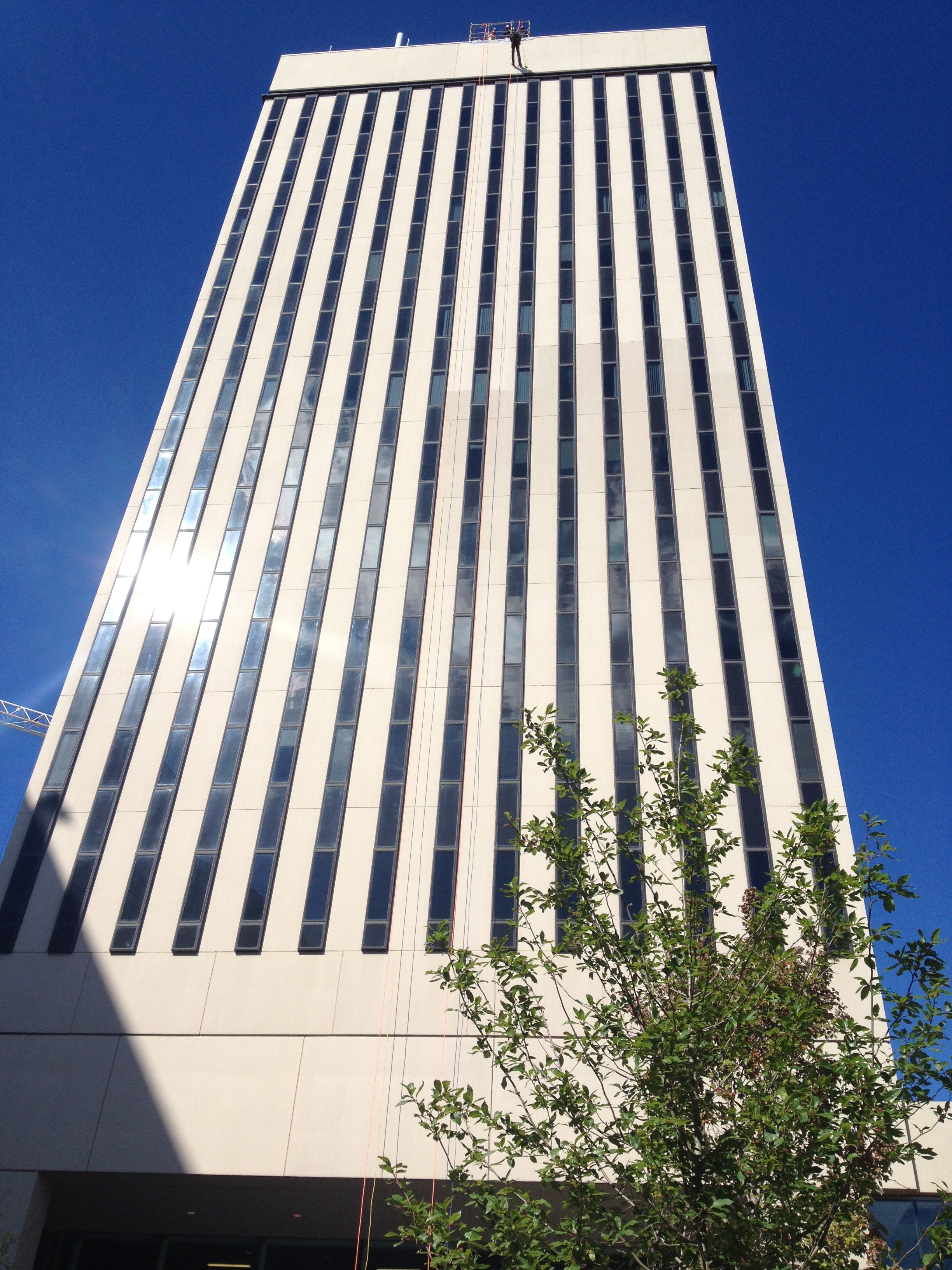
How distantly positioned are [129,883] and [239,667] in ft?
21.4

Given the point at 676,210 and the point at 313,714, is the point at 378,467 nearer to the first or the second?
the point at 313,714

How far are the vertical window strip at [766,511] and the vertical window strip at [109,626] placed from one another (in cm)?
1864

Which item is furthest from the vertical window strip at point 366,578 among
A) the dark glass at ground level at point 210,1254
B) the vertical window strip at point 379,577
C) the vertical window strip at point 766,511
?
the vertical window strip at point 766,511

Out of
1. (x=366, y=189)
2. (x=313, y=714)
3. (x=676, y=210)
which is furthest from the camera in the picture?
(x=366, y=189)

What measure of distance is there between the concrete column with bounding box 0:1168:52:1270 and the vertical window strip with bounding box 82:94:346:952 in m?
4.86

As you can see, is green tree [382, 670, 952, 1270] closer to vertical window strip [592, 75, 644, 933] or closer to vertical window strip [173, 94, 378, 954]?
vertical window strip [592, 75, 644, 933]

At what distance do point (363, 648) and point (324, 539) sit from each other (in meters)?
4.21

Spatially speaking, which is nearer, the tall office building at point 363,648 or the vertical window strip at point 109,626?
the tall office building at point 363,648

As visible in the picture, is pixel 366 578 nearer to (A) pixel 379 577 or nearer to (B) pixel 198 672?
(A) pixel 379 577

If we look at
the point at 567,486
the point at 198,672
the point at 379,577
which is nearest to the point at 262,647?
the point at 198,672

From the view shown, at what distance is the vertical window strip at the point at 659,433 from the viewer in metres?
26.8

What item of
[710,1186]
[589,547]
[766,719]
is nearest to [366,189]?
[589,547]

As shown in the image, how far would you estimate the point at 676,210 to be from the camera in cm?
3719

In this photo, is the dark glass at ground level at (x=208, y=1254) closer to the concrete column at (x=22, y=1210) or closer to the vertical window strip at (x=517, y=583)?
the concrete column at (x=22, y=1210)
